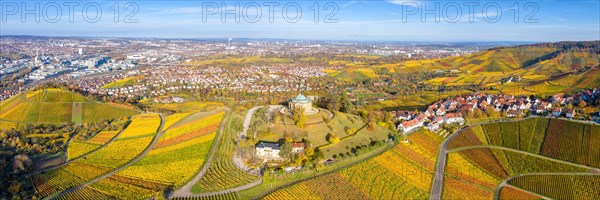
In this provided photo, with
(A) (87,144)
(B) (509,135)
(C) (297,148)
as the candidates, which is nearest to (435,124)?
(B) (509,135)

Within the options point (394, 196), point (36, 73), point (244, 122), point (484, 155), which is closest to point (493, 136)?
point (484, 155)

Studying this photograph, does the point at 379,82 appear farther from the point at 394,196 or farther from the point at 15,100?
the point at 15,100

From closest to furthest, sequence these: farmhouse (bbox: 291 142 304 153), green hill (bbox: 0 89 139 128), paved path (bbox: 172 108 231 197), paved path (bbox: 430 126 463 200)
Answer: paved path (bbox: 172 108 231 197) → paved path (bbox: 430 126 463 200) → farmhouse (bbox: 291 142 304 153) → green hill (bbox: 0 89 139 128)

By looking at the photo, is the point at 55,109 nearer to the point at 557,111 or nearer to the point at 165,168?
the point at 165,168

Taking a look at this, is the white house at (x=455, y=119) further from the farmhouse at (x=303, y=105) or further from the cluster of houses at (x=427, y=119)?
the farmhouse at (x=303, y=105)

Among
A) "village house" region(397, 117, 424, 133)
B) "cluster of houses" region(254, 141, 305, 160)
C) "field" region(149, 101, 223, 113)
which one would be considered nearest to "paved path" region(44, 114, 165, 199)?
"cluster of houses" region(254, 141, 305, 160)

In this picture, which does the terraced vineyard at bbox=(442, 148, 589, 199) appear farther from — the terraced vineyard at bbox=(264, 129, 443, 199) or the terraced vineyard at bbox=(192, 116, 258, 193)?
the terraced vineyard at bbox=(192, 116, 258, 193)

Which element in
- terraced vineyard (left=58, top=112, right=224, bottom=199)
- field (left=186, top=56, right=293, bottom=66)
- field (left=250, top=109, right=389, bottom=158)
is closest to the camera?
terraced vineyard (left=58, top=112, right=224, bottom=199)
